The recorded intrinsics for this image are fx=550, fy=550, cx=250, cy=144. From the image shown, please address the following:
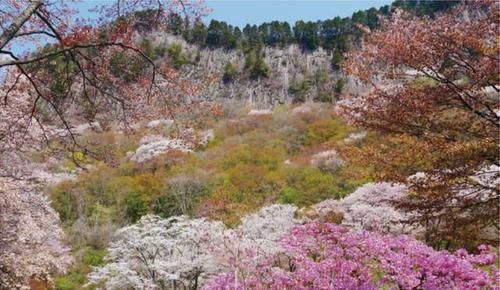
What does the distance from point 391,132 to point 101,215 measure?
78.3 ft

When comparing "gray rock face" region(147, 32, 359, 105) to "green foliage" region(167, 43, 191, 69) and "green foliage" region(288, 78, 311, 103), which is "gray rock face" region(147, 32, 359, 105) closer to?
"green foliage" region(288, 78, 311, 103)

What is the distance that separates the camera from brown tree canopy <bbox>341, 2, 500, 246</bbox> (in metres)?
7.40

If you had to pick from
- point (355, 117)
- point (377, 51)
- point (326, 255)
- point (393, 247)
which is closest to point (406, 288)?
point (393, 247)

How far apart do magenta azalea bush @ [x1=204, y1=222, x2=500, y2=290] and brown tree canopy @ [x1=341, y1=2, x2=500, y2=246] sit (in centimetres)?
90

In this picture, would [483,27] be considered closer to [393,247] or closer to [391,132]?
[391,132]

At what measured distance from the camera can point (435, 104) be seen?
7.76 m

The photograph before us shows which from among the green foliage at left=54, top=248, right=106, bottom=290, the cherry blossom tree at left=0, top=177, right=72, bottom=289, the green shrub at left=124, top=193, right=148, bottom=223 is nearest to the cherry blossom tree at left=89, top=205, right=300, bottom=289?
the cherry blossom tree at left=0, top=177, right=72, bottom=289

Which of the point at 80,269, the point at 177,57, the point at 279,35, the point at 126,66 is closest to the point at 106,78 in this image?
the point at 126,66

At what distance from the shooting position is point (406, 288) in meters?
6.98

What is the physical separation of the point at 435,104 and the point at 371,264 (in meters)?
2.42

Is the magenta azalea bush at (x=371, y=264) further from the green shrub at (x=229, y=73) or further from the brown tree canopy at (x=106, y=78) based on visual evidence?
the green shrub at (x=229, y=73)

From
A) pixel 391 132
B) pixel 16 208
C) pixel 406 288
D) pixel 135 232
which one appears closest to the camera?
pixel 406 288

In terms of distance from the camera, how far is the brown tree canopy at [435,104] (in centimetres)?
740

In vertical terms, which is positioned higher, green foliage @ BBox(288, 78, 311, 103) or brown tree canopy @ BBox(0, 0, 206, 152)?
green foliage @ BBox(288, 78, 311, 103)
